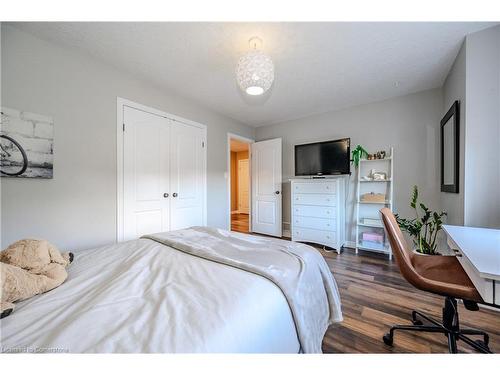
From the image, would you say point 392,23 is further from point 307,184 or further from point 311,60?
point 307,184

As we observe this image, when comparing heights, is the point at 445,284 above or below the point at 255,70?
below

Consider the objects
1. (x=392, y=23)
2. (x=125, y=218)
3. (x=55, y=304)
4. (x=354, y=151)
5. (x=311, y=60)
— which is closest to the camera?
(x=55, y=304)

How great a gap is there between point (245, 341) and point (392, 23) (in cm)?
240

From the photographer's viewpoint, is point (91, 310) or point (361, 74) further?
point (361, 74)

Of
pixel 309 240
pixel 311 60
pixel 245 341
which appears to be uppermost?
pixel 311 60

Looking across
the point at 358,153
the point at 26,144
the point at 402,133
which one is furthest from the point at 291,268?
the point at 402,133

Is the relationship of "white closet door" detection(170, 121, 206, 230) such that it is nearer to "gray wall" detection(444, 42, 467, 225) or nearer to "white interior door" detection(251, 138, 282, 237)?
"white interior door" detection(251, 138, 282, 237)

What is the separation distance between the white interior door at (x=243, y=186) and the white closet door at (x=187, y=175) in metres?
4.22

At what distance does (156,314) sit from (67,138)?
2.08 m

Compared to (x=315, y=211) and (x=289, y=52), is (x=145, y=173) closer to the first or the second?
(x=289, y=52)

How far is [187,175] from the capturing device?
311 centimetres

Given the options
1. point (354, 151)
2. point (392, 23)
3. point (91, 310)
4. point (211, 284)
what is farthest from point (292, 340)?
point (354, 151)

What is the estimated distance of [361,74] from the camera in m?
2.41

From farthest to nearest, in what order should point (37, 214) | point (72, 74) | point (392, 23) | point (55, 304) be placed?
point (72, 74)
point (37, 214)
point (392, 23)
point (55, 304)
